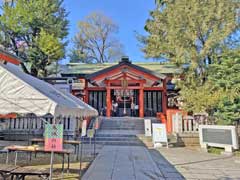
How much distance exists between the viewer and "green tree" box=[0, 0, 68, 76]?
20.6m

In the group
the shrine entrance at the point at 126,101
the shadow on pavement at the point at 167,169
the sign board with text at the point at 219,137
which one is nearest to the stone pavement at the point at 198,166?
the shadow on pavement at the point at 167,169

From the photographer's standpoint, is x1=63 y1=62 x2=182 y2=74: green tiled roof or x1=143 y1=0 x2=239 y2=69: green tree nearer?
x1=143 y1=0 x2=239 y2=69: green tree

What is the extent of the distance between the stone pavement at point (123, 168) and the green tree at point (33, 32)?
571 inches

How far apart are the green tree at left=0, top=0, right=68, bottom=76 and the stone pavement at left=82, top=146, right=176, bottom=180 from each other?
1450cm

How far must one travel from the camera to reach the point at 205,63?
15672 mm

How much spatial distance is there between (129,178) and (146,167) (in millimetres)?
1433

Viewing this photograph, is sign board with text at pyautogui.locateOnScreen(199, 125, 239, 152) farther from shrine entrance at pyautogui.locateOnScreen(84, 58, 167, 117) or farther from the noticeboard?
shrine entrance at pyautogui.locateOnScreen(84, 58, 167, 117)

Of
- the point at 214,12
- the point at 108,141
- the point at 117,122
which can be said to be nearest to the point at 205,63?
the point at 214,12

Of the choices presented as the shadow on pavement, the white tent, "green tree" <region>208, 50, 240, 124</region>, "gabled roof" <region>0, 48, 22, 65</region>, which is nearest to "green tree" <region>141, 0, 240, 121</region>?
"green tree" <region>208, 50, 240, 124</region>

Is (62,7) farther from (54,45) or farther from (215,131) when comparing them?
(215,131)

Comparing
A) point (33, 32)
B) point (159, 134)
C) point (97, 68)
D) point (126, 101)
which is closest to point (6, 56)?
point (159, 134)

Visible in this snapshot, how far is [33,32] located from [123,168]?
60.9ft

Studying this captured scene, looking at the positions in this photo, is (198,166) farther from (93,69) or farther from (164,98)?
(93,69)

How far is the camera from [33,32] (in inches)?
859
